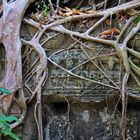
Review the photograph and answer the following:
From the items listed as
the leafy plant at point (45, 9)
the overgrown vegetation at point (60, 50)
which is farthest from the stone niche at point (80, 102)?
the leafy plant at point (45, 9)

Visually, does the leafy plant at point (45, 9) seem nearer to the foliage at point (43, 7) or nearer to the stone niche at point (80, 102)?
the foliage at point (43, 7)

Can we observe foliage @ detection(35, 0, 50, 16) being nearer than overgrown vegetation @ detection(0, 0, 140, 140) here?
No

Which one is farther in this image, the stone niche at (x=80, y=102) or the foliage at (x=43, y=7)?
the foliage at (x=43, y=7)

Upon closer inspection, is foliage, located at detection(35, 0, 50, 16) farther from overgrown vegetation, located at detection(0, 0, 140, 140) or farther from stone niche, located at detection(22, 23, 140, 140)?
stone niche, located at detection(22, 23, 140, 140)

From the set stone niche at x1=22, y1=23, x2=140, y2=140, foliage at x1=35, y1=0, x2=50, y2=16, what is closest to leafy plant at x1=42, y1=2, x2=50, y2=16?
foliage at x1=35, y1=0, x2=50, y2=16

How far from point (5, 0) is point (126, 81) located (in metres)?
1.45

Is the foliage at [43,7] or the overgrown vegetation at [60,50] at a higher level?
the foliage at [43,7]

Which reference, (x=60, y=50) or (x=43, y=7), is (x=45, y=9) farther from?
(x=60, y=50)

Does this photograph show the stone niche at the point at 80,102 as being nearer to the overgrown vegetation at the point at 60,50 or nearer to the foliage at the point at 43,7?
the overgrown vegetation at the point at 60,50

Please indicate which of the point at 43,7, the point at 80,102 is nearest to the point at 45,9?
the point at 43,7

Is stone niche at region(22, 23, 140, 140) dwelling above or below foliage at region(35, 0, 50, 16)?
below

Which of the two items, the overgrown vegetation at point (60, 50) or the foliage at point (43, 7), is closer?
the overgrown vegetation at point (60, 50)

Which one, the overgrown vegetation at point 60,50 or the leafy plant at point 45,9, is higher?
the leafy plant at point 45,9

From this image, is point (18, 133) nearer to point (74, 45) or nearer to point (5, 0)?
point (74, 45)
